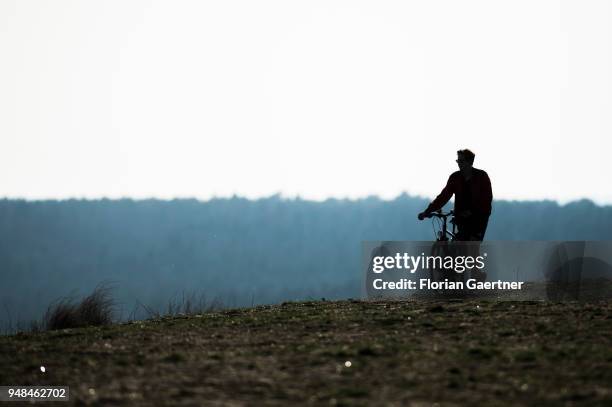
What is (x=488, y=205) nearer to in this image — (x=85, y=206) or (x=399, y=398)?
(x=399, y=398)

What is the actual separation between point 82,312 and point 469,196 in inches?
255

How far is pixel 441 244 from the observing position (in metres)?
18.2

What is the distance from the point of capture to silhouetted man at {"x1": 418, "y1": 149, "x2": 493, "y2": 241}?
17.7 meters

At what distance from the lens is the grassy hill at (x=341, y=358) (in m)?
9.68

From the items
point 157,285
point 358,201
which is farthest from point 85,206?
point 358,201

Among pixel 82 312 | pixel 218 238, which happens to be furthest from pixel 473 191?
pixel 218 238

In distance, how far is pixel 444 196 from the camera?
18078mm

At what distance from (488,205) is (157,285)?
117325mm

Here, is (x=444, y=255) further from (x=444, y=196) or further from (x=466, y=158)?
(x=466, y=158)

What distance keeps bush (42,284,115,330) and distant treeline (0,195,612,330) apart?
104026mm

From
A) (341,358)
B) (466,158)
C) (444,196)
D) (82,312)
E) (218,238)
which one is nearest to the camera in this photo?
(341,358)

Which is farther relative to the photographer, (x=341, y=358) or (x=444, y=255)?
(x=444, y=255)

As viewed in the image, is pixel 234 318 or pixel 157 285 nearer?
pixel 234 318

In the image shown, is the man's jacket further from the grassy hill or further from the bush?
the bush
